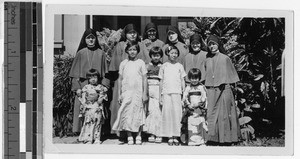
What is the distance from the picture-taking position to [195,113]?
52.7 inches

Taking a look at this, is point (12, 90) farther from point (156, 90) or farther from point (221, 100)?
point (221, 100)

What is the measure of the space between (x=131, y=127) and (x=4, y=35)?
47 centimetres

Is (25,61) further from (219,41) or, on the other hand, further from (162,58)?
(219,41)

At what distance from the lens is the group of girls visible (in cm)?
133

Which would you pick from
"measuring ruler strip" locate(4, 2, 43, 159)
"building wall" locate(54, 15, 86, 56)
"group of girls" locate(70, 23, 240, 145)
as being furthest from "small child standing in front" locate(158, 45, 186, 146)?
"measuring ruler strip" locate(4, 2, 43, 159)

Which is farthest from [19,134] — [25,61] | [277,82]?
[277,82]

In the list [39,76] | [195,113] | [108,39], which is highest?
[108,39]

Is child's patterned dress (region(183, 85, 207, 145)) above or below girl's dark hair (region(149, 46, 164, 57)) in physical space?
below

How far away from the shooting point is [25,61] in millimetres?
1312

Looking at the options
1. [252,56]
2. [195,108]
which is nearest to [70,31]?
[195,108]

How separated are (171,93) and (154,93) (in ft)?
0.17

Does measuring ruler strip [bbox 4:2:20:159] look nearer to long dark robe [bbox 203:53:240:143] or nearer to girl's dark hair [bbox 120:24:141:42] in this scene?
girl's dark hair [bbox 120:24:141:42]

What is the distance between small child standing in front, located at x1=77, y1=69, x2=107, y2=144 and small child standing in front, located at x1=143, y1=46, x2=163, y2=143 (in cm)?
14

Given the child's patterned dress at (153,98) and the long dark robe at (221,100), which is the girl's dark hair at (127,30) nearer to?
the child's patterned dress at (153,98)
